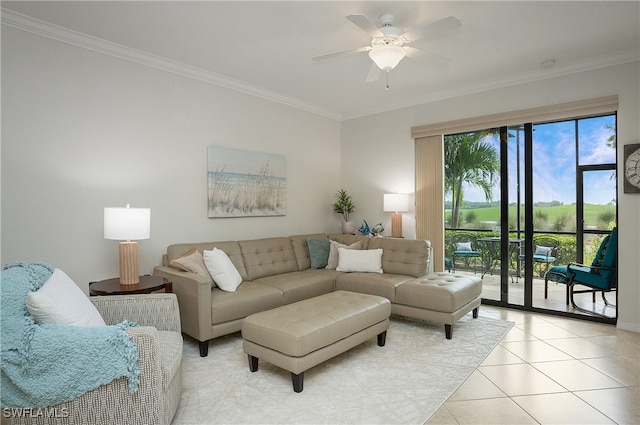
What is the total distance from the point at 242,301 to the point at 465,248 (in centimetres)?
305

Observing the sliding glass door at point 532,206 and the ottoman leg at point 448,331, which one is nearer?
the ottoman leg at point 448,331

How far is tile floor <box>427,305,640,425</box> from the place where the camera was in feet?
Answer: 7.09

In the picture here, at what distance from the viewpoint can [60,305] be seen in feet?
5.85

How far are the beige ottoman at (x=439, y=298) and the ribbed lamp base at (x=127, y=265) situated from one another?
243 centimetres

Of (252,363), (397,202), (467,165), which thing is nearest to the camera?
(252,363)

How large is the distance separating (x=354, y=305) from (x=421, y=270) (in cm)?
143

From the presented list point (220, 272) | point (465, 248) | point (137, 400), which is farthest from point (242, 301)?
point (465, 248)

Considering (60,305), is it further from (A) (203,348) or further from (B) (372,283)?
(B) (372,283)

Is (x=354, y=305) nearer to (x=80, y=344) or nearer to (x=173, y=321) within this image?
(x=173, y=321)

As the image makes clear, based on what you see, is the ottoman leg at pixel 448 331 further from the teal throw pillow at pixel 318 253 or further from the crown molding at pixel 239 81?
the crown molding at pixel 239 81

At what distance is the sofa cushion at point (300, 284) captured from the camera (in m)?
3.68

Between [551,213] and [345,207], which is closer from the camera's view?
[551,213]

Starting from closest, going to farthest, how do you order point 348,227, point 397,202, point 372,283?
point 372,283
point 397,202
point 348,227

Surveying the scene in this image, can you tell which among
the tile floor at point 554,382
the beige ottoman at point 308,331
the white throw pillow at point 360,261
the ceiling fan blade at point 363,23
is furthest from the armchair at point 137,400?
the white throw pillow at point 360,261
